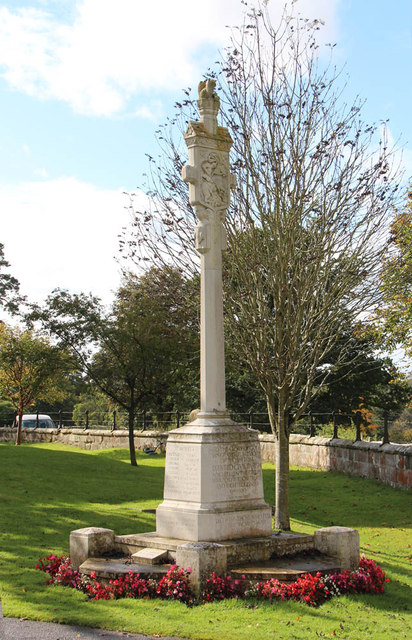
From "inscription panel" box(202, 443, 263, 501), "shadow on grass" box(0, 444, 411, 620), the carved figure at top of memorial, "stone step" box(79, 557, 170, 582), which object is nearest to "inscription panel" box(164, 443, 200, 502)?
"inscription panel" box(202, 443, 263, 501)

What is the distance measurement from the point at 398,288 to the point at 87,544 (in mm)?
7641

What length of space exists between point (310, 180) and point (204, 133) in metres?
3.46

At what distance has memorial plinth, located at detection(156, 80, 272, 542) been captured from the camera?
7.82m

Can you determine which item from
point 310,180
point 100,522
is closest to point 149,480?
point 100,522

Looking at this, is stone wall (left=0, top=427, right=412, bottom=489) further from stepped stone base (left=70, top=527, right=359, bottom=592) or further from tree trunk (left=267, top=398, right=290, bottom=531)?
stepped stone base (left=70, top=527, right=359, bottom=592)

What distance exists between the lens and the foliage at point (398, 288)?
12.5 meters

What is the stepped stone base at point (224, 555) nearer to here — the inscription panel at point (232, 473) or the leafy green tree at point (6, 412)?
the inscription panel at point (232, 473)

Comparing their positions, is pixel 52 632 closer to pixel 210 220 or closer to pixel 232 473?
pixel 232 473

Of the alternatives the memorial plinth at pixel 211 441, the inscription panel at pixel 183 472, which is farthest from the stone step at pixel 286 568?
the inscription panel at pixel 183 472

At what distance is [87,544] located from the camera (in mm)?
7906

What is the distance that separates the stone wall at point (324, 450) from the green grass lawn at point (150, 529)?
433 mm

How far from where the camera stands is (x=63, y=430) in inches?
1211

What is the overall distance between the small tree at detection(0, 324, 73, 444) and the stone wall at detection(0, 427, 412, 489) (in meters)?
2.17

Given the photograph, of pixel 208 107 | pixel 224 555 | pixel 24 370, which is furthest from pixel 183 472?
pixel 24 370
